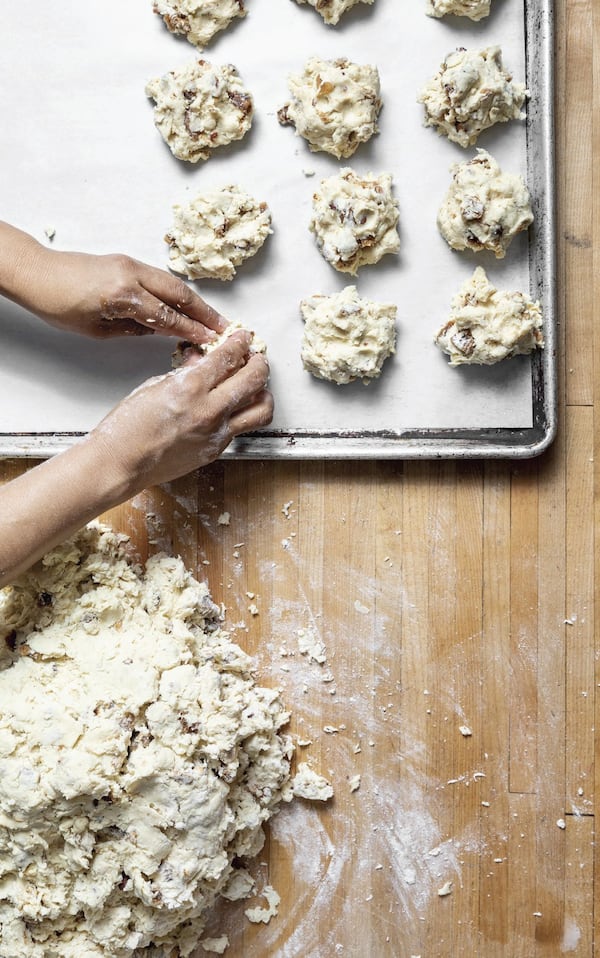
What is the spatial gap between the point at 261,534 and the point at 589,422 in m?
0.56

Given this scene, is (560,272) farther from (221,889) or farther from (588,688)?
(221,889)

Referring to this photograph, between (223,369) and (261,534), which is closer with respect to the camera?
(223,369)

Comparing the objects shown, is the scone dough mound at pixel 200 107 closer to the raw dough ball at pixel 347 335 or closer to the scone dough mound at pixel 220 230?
the scone dough mound at pixel 220 230

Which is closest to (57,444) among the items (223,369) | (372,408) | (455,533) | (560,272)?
(223,369)

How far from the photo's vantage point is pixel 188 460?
1200 millimetres

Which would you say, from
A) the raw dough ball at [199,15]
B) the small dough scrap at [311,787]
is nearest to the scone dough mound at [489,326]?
the raw dough ball at [199,15]

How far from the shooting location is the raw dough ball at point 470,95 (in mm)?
1209

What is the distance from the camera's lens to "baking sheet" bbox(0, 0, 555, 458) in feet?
4.21

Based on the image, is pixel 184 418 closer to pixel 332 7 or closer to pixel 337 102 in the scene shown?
pixel 337 102

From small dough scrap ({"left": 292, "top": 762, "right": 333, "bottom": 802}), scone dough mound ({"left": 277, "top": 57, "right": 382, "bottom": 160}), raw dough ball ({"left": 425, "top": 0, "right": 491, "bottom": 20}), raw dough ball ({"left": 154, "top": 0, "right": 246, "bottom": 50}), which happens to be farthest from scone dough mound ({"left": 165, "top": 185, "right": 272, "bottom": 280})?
small dough scrap ({"left": 292, "top": 762, "right": 333, "bottom": 802})

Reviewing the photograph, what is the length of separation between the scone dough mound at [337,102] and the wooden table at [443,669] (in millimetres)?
314

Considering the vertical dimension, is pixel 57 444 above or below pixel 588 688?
above

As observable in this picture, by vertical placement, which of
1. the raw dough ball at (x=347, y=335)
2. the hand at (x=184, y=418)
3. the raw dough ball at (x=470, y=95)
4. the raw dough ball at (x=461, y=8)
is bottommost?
the hand at (x=184, y=418)

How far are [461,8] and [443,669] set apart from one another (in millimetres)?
1028
